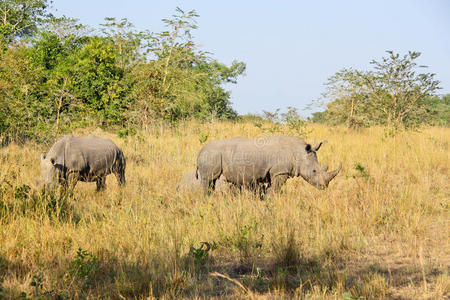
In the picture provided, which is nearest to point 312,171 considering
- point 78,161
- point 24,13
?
point 78,161

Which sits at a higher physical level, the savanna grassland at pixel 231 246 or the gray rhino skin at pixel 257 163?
the gray rhino skin at pixel 257 163

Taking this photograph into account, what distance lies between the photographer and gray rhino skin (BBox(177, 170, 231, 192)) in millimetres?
7355

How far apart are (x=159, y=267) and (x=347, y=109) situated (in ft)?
41.6

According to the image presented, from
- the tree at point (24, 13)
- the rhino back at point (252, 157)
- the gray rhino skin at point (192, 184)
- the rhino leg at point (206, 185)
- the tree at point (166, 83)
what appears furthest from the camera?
the tree at point (24, 13)

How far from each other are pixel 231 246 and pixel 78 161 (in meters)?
3.52

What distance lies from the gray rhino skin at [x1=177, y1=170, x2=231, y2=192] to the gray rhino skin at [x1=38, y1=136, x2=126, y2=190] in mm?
1086

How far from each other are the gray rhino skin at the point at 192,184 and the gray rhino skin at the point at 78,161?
1086 mm

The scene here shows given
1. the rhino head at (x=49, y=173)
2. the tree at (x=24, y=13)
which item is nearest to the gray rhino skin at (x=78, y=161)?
the rhino head at (x=49, y=173)

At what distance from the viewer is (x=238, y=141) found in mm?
7156

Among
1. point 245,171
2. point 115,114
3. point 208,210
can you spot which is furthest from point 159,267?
point 115,114

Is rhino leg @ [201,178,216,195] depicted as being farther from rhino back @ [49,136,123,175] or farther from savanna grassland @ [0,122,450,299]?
rhino back @ [49,136,123,175]

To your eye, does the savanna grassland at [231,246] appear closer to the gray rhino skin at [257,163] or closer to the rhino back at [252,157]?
the gray rhino skin at [257,163]

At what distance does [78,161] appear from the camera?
6859 mm

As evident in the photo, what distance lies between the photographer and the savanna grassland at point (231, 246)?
11.3 feet
